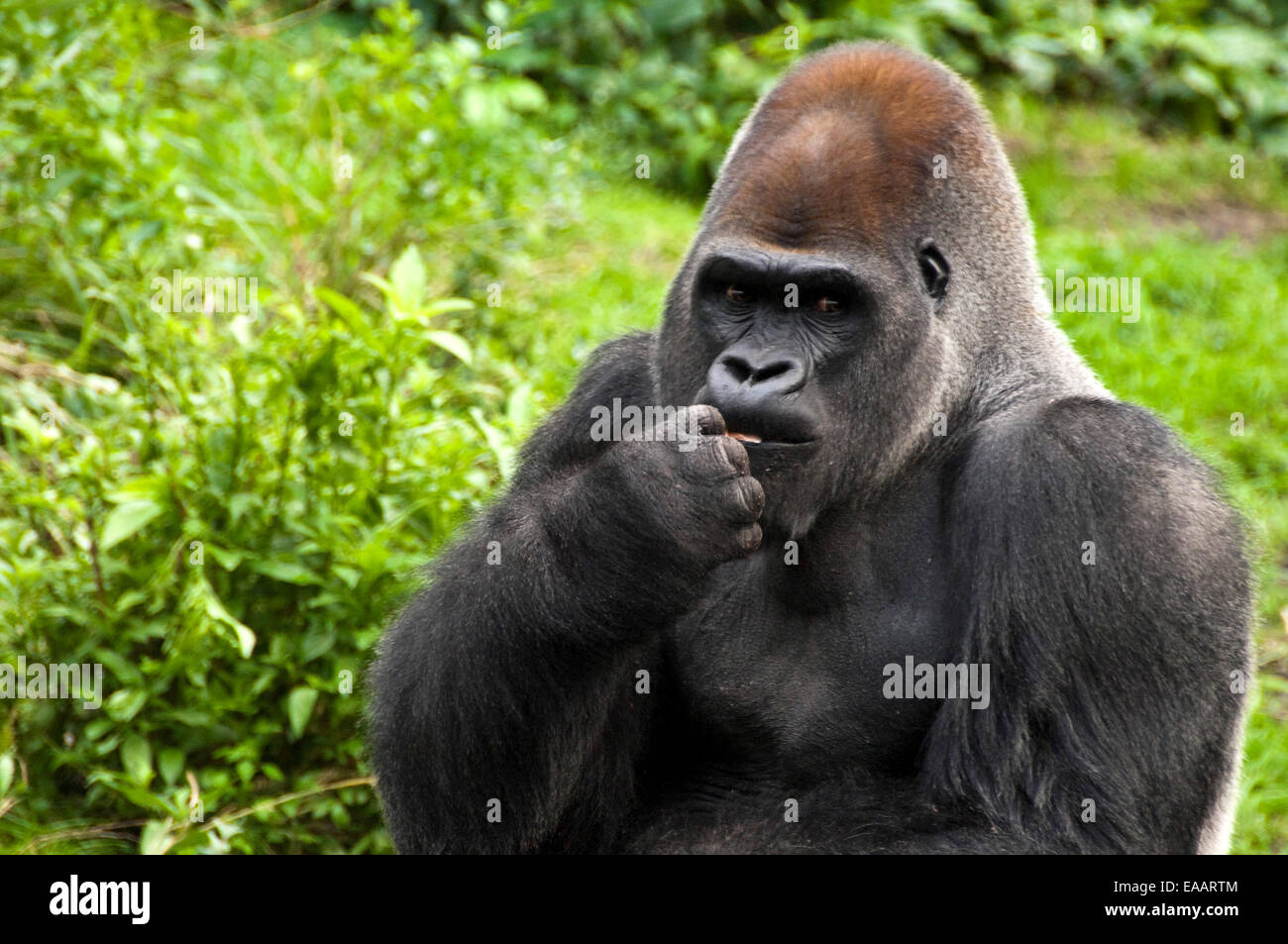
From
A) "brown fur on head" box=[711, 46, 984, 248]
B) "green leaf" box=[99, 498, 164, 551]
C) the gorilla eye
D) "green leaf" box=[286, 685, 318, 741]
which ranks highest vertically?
"brown fur on head" box=[711, 46, 984, 248]

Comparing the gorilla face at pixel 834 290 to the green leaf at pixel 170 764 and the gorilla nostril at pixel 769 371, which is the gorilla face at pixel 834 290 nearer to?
the gorilla nostril at pixel 769 371

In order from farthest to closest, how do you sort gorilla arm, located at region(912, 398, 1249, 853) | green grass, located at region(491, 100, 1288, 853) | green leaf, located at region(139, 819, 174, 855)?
1. green grass, located at region(491, 100, 1288, 853)
2. green leaf, located at region(139, 819, 174, 855)
3. gorilla arm, located at region(912, 398, 1249, 853)

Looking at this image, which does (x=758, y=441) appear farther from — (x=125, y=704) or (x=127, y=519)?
(x=125, y=704)

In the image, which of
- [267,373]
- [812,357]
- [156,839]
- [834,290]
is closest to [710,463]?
[812,357]

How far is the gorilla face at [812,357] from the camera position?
10.8 feet

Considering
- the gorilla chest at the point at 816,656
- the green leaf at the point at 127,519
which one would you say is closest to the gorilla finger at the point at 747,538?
the gorilla chest at the point at 816,656

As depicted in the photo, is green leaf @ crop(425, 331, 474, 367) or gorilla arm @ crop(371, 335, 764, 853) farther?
green leaf @ crop(425, 331, 474, 367)

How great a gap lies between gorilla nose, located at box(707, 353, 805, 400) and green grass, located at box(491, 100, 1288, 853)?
6.08 ft

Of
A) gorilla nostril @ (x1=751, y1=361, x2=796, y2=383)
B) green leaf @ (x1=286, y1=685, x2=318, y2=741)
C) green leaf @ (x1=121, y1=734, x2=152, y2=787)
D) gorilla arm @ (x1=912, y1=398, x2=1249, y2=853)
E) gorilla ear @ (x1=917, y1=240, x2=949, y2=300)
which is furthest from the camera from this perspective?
green leaf @ (x1=286, y1=685, x2=318, y2=741)

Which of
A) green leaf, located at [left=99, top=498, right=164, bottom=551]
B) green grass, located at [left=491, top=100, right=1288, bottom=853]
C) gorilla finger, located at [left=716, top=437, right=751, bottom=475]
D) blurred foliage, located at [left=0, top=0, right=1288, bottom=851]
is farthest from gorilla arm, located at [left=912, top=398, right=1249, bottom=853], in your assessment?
green leaf, located at [left=99, top=498, right=164, bottom=551]

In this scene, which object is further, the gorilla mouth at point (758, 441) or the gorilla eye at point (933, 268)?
the gorilla eye at point (933, 268)

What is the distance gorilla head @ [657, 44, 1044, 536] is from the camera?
132 inches

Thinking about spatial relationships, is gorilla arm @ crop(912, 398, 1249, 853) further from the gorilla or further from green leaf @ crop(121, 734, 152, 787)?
green leaf @ crop(121, 734, 152, 787)

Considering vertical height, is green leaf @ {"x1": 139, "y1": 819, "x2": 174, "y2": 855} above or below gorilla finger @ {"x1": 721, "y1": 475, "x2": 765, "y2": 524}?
below
